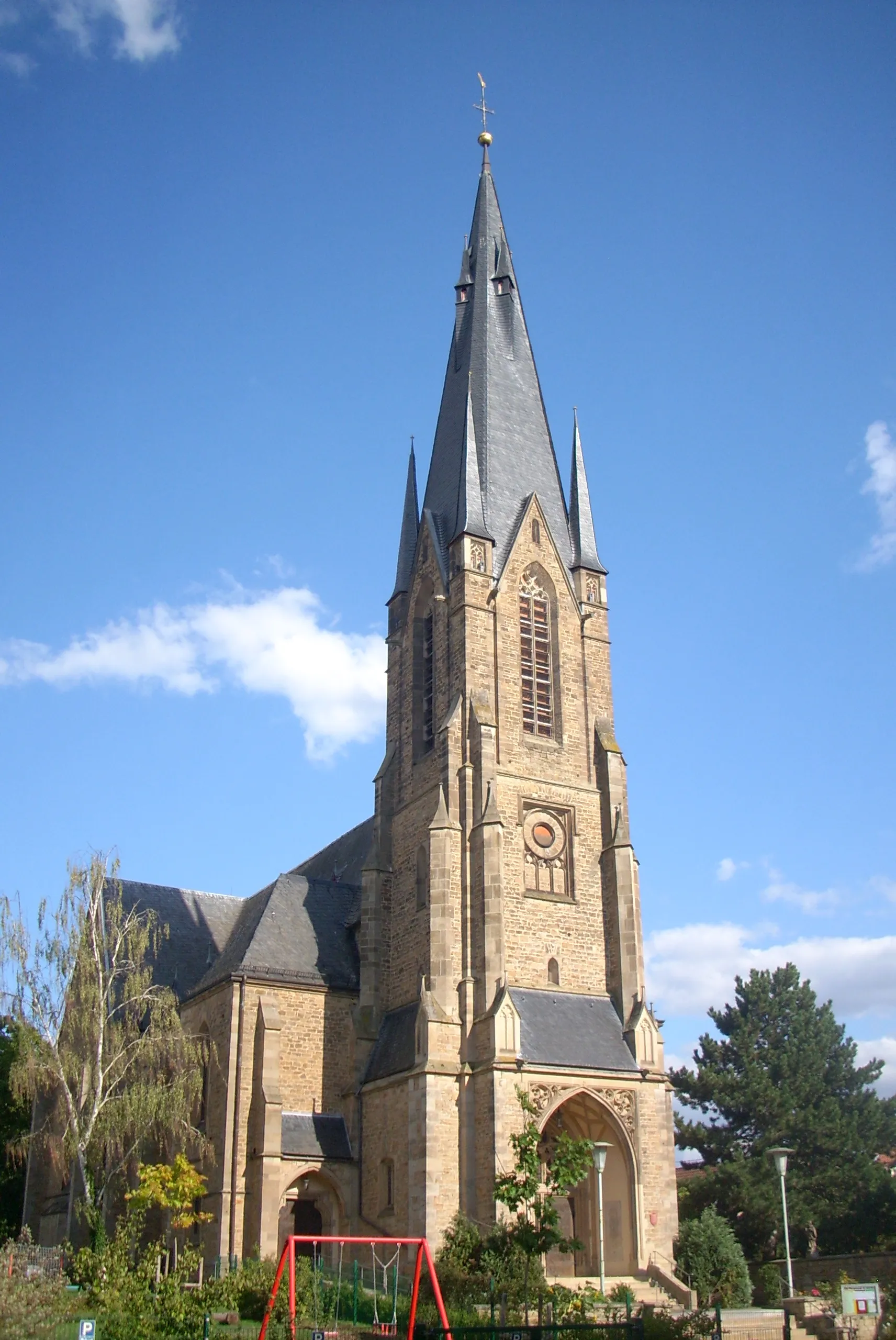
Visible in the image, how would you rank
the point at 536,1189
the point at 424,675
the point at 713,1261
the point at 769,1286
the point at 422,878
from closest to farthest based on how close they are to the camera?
the point at 536,1189
the point at 713,1261
the point at 769,1286
the point at 422,878
the point at 424,675

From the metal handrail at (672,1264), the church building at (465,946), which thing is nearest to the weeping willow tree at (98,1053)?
the church building at (465,946)

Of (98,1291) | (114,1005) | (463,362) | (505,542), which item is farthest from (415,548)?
(98,1291)

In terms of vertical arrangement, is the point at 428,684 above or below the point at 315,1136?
above

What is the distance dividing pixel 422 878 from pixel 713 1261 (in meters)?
11.5

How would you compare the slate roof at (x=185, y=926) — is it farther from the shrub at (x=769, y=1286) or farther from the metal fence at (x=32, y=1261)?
the shrub at (x=769, y=1286)

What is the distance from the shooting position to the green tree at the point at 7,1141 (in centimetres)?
4206

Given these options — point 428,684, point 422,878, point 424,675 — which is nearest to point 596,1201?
point 422,878

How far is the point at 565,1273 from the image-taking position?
104 feet

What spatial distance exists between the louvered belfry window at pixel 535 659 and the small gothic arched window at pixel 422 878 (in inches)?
174

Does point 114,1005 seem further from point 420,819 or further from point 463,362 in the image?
point 463,362

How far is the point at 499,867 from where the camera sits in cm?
3209

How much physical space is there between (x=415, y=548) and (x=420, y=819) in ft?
30.8

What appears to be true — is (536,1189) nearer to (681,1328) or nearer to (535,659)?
(681,1328)

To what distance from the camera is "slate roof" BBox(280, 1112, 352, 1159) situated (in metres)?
32.3
